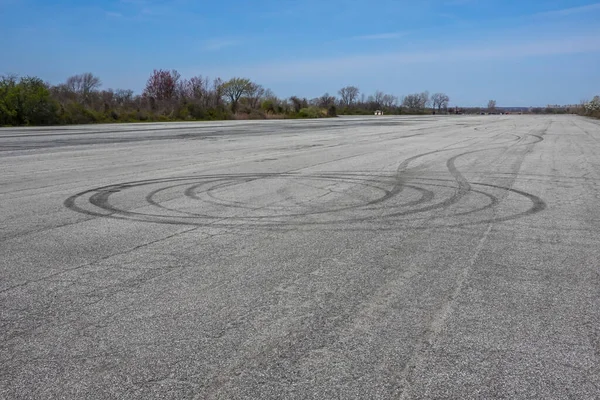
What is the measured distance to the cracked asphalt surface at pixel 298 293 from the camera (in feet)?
11.7

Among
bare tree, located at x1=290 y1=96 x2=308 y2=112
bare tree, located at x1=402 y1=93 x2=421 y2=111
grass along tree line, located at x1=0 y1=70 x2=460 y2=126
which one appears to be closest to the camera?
grass along tree line, located at x1=0 y1=70 x2=460 y2=126

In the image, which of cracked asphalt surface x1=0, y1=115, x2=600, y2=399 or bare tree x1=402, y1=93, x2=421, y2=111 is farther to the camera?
bare tree x1=402, y1=93, x2=421, y2=111

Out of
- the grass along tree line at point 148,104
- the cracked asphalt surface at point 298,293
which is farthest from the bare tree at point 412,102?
the cracked asphalt surface at point 298,293

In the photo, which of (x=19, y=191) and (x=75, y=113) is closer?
(x=19, y=191)

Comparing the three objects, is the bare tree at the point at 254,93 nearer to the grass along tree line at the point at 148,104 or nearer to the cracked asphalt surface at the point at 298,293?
the grass along tree line at the point at 148,104

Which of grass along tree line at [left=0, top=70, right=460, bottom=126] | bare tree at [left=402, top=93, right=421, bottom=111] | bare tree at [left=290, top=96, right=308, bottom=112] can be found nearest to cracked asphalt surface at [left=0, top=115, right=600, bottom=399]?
grass along tree line at [left=0, top=70, right=460, bottom=126]

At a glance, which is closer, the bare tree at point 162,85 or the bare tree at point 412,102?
the bare tree at point 162,85

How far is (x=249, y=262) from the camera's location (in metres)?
6.05

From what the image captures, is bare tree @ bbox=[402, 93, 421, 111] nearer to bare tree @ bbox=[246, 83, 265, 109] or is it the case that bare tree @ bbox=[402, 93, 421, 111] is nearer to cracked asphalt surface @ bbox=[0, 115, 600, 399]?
bare tree @ bbox=[246, 83, 265, 109]

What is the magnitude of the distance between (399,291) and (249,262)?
5.42 feet

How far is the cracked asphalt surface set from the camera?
3.57 meters

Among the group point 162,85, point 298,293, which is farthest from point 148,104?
point 298,293

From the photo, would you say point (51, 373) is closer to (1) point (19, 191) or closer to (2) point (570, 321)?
(2) point (570, 321)

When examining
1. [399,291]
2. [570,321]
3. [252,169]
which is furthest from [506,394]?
[252,169]
